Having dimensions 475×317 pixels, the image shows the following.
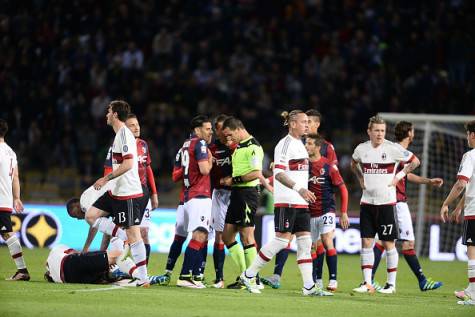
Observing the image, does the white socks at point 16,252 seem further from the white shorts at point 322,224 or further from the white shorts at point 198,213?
the white shorts at point 322,224

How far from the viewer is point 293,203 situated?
11188 mm

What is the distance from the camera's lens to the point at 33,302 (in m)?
9.66

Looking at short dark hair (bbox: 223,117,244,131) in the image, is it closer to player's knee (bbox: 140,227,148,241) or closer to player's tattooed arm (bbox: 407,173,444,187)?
player's knee (bbox: 140,227,148,241)

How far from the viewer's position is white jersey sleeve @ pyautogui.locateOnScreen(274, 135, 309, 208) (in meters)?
11.1

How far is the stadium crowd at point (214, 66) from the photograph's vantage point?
2297 cm

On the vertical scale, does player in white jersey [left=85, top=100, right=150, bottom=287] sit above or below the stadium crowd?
below

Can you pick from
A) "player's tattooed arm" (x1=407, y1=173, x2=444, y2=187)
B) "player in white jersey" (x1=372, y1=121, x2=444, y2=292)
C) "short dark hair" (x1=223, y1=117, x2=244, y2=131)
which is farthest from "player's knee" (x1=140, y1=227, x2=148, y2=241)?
"player's tattooed arm" (x1=407, y1=173, x2=444, y2=187)

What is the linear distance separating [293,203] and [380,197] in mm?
1858

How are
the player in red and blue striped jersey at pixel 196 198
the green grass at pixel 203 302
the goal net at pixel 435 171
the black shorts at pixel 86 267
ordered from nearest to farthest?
the green grass at pixel 203 302 → the black shorts at pixel 86 267 → the player in red and blue striped jersey at pixel 196 198 → the goal net at pixel 435 171

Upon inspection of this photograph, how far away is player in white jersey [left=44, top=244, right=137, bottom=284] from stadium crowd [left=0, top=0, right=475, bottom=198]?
32.8 feet

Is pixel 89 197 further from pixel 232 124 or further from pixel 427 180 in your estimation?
pixel 427 180

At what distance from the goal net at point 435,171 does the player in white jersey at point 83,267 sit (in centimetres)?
755

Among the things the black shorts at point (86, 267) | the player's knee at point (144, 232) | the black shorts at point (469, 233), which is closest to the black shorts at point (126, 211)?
the black shorts at point (86, 267)

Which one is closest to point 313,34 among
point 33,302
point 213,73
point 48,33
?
point 213,73
